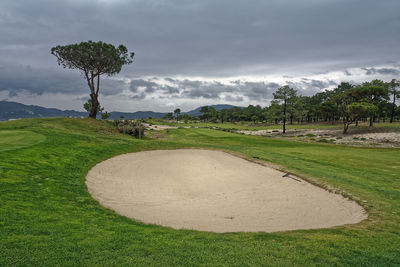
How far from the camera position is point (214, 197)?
1197 centimetres

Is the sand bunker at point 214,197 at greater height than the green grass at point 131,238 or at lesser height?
lesser

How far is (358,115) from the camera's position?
54375mm

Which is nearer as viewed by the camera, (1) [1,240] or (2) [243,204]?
(1) [1,240]

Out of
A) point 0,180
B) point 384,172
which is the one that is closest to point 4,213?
point 0,180

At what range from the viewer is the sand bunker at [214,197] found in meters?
9.05

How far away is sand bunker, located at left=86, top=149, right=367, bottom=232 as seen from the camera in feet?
29.7

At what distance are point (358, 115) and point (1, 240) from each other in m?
65.7

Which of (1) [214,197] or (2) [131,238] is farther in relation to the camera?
(1) [214,197]

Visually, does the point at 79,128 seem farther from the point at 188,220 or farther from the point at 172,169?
the point at 188,220

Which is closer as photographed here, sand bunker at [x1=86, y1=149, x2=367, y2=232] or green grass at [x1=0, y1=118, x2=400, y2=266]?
green grass at [x1=0, y1=118, x2=400, y2=266]

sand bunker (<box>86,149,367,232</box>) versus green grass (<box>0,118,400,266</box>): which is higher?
green grass (<box>0,118,400,266</box>)

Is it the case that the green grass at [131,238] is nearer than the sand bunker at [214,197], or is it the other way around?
the green grass at [131,238]

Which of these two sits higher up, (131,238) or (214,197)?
(131,238)

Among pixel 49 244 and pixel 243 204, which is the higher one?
pixel 49 244
